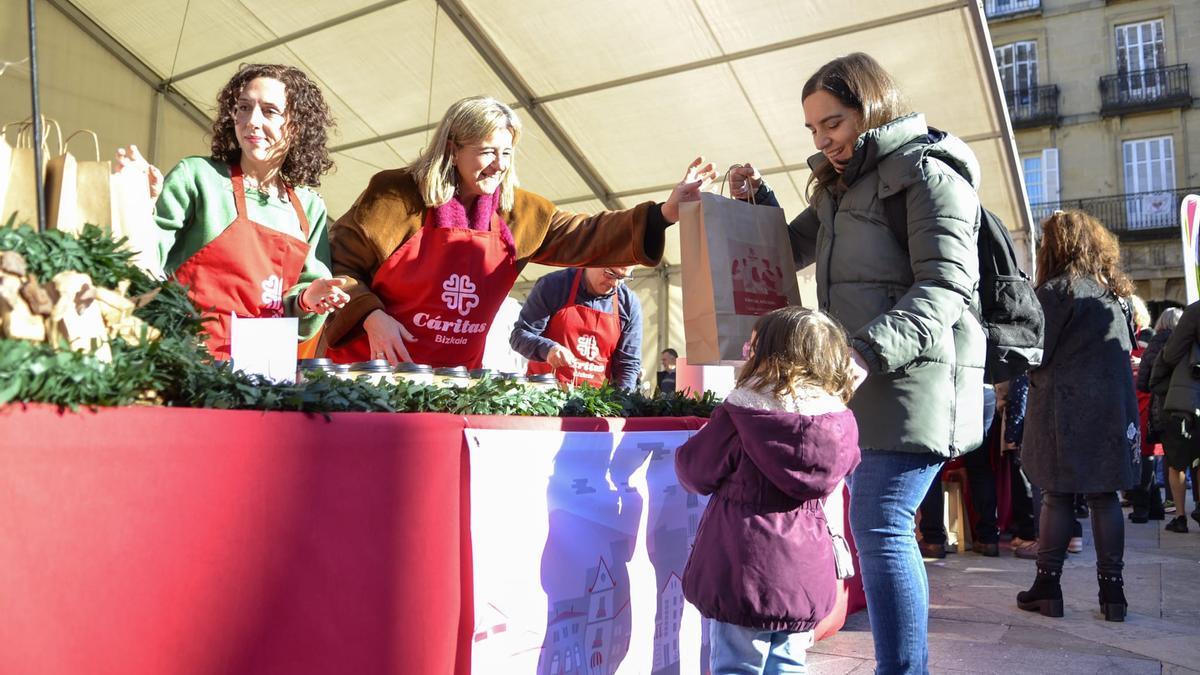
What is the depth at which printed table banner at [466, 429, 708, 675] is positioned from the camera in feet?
5.67

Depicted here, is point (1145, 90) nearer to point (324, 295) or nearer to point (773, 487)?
point (773, 487)

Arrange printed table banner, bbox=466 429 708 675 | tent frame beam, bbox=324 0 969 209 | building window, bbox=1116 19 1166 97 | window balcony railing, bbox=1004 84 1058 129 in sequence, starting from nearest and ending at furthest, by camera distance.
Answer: printed table banner, bbox=466 429 708 675
tent frame beam, bbox=324 0 969 209
building window, bbox=1116 19 1166 97
window balcony railing, bbox=1004 84 1058 129

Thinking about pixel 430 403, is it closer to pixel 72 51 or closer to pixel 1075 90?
pixel 72 51

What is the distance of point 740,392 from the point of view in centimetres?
207

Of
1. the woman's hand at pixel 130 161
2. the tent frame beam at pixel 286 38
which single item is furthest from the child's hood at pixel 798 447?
the tent frame beam at pixel 286 38

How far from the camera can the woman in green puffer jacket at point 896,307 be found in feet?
6.48

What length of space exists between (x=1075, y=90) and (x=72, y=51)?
2408 cm

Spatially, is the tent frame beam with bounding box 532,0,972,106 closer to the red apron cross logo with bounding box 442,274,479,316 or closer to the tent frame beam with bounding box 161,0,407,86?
the tent frame beam with bounding box 161,0,407,86

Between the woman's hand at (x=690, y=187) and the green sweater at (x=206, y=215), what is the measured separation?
947 mm

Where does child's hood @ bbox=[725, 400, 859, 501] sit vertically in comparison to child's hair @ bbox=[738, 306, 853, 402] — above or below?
below

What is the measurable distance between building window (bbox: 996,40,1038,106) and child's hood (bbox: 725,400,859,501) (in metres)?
26.1

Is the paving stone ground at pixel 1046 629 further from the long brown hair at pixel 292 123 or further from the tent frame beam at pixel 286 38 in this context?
the tent frame beam at pixel 286 38

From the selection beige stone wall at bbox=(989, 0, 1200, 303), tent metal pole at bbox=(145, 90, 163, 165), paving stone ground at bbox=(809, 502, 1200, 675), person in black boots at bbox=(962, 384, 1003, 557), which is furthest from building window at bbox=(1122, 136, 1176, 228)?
tent metal pole at bbox=(145, 90, 163, 165)

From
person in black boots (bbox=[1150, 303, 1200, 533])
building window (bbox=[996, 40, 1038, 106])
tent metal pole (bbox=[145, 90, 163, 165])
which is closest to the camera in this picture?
person in black boots (bbox=[1150, 303, 1200, 533])
